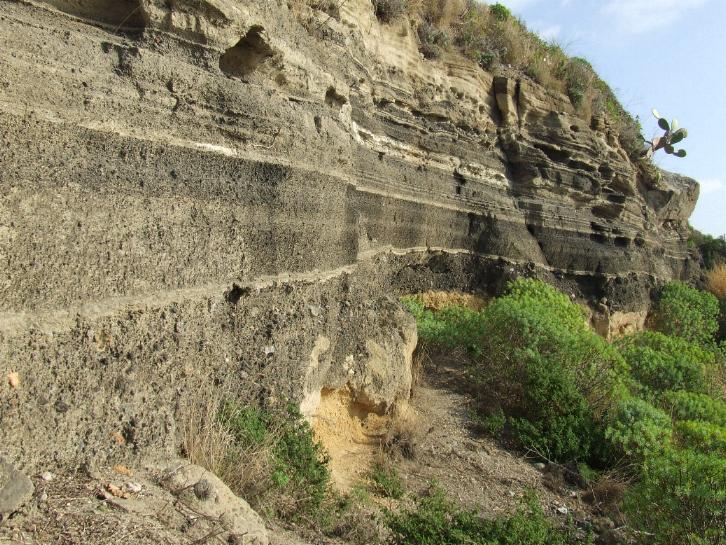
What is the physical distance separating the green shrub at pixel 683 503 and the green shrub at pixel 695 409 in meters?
2.17

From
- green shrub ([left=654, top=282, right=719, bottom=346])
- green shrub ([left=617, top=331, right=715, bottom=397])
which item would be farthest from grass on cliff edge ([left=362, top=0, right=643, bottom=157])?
green shrub ([left=617, top=331, right=715, bottom=397])

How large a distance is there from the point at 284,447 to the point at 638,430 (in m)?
3.44

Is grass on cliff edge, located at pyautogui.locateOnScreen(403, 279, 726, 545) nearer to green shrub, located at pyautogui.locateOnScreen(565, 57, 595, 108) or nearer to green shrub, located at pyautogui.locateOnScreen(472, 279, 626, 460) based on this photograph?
green shrub, located at pyautogui.locateOnScreen(472, 279, 626, 460)

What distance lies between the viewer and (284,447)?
3553mm

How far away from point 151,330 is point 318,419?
1816 millimetres

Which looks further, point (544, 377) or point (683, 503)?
point (544, 377)

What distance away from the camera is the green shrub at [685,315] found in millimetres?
11477

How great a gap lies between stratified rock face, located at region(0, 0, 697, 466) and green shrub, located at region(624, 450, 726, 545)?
2.06 m

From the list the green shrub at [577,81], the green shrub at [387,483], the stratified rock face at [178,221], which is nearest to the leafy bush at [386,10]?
the stratified rock face at [178,221]

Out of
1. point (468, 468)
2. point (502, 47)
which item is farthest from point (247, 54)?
point (502, 47)

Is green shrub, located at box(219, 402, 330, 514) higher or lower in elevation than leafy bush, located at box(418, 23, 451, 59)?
lower

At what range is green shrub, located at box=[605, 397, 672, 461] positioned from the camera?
5.17 m

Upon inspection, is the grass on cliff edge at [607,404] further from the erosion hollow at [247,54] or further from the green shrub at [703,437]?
the erosion hollow at [247,54]

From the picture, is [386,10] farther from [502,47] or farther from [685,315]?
[685,315]
